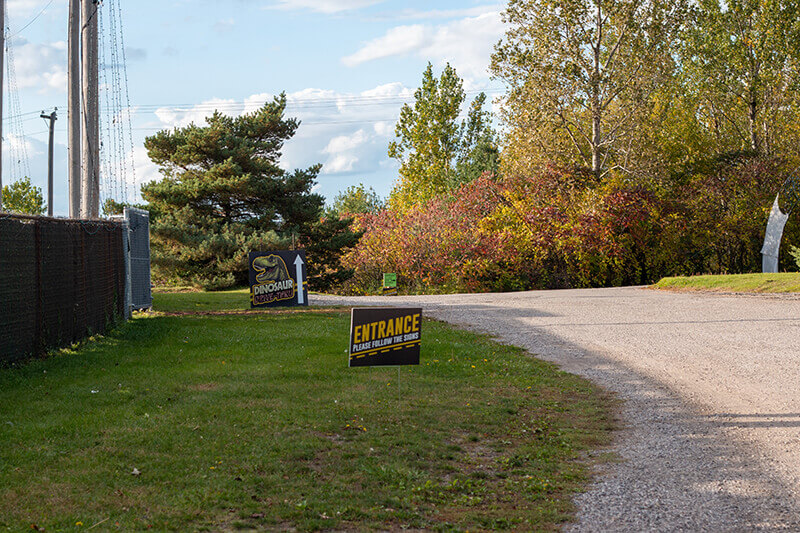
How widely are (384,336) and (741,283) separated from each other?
62.5ft

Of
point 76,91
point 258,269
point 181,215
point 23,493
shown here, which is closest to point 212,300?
point 258,269

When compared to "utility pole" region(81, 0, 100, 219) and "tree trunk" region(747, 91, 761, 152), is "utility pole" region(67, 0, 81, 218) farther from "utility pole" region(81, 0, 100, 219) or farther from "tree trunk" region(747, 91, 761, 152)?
"tree trunk" region(747, 91, 761, 152)

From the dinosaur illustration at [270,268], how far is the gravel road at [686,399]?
391cm

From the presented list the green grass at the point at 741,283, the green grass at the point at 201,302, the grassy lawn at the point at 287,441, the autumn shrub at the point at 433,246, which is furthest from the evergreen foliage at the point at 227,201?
the grassy lawn at the point at 287,441

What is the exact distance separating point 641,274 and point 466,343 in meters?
21.9

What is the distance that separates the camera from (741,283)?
23578 millimetres

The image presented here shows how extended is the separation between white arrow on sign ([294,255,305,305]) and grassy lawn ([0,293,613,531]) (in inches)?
253

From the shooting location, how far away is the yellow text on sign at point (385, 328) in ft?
25.9

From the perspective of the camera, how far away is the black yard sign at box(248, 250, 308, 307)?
17.2 m

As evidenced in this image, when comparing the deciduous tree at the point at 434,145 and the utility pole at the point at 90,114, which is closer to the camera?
the utility pole at the point at 90,114

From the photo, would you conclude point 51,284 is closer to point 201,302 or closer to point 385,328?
point 385,328

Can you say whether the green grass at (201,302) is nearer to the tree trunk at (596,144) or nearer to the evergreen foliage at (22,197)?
the tree trunk at (596,144)

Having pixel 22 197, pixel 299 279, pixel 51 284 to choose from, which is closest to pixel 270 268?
pixel 299 279

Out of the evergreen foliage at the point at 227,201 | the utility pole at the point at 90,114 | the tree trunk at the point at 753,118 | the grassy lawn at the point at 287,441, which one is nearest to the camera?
the grassy lawn at the point at 287,441
